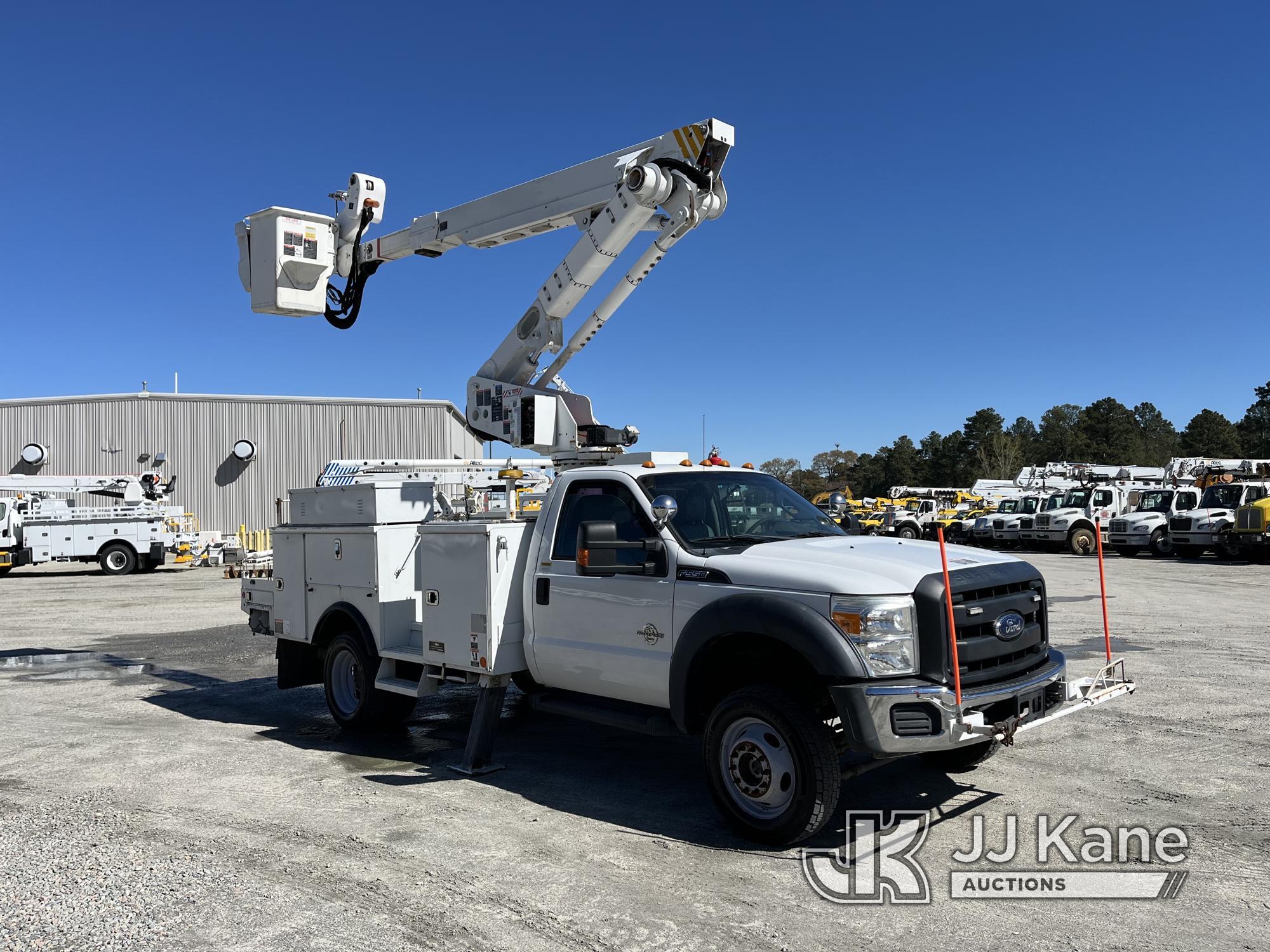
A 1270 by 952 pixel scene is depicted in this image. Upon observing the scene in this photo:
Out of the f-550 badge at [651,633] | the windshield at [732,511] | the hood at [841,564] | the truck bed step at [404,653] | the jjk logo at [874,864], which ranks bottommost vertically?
the jjk logo at [874,864]

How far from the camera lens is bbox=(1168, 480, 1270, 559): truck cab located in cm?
2669

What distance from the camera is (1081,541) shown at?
31.4 metres

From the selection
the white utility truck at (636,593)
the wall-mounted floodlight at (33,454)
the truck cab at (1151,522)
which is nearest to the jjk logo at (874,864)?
the white utility truck at (636,593)

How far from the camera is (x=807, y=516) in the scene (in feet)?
21.1

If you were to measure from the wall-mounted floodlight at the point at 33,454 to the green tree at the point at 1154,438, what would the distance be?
76.5 meters

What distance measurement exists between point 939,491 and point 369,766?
51.0 meters

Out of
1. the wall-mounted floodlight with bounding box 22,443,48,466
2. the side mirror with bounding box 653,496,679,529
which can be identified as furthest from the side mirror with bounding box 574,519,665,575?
the wall-mounted floodlight with bounding box 22,443,48,466

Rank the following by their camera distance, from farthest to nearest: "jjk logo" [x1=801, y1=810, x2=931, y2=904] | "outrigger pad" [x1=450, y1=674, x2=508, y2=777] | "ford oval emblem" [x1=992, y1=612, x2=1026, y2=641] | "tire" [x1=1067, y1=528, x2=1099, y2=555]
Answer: "tire" [x1=1067, y1=528, x2=1099, y2=555]
"outrigger pad" [x1=450, y1=674, x2=508, y2=777]
"ford oval emblem" [x1=992, y1=612, x2=1026, y2=641]
"jjk logo" [x1=801, y1=810, x2=931, y2=904]

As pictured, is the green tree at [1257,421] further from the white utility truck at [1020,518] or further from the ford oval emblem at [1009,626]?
the ford oval emblem at [1009,626]

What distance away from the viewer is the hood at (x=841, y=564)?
4.88 metres

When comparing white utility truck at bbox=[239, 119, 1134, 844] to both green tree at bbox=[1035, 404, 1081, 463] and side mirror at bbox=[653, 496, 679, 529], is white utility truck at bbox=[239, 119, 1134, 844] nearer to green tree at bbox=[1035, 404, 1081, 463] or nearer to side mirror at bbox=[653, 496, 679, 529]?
side mirror at bbox=[653, 496, 679, 529]

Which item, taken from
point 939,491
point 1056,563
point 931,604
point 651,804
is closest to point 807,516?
point 931,604

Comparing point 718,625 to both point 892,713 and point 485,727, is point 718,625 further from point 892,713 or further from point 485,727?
point 485,727

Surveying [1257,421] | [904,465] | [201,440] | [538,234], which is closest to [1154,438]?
[1257,421]
